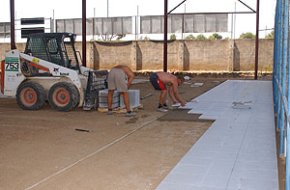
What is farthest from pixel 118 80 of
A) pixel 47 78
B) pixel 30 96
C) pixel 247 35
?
pixel 247 35

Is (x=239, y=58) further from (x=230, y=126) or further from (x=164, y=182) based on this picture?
(x=164, y=182)

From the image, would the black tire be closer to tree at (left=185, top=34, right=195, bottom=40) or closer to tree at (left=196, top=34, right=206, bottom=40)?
tree at (left=185, top=34, right=195, bottom=40)

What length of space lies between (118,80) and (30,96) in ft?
9.04

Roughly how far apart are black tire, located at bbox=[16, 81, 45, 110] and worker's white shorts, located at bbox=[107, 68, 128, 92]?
215 centimetres

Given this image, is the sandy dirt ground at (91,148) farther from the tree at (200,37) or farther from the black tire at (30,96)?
the tree at (200,37)

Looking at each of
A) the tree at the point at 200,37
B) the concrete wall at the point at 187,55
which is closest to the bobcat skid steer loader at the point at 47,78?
the concrete wall at the point at 187,55

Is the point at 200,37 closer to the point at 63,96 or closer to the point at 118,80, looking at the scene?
the point at 63,96

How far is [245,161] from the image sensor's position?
6.75 m

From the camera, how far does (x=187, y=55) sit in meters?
34.8

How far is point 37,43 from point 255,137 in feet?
22.4

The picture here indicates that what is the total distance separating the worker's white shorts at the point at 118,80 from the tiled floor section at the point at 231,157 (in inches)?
87.7

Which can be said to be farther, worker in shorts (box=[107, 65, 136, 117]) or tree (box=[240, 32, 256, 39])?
tree (box=[240, 32, 256, 39])

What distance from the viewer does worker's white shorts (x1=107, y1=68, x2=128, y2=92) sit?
37.4 ft

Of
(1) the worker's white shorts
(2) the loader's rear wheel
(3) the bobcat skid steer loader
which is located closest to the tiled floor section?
(1) the worker's white shorts
